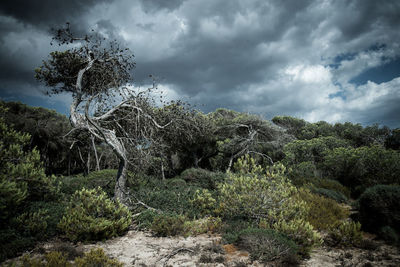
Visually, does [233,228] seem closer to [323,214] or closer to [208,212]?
[208,212]

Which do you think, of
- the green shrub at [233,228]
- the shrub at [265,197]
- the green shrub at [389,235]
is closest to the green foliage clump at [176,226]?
the green shrub at [233,228]

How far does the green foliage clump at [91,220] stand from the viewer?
452 cm

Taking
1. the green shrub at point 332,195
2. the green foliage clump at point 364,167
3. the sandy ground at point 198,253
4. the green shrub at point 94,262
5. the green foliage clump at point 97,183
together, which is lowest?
the sandy ground at point 198,253

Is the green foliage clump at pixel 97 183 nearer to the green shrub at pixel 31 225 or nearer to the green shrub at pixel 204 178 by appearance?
the green shrub at pixel 31 225

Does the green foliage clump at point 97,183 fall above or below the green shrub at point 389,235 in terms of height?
above

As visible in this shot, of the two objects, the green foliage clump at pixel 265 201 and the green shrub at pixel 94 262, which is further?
the green foliage clump at pixel 265 201

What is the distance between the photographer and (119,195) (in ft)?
22.7

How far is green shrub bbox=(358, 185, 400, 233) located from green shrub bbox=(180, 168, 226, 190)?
19.9 ft

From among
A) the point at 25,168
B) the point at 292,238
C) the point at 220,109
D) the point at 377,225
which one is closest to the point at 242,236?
the point at 292,238

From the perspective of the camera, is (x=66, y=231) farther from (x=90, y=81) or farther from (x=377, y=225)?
(x=377, y=225)

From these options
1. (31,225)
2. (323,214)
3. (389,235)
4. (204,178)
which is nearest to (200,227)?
(323,214)

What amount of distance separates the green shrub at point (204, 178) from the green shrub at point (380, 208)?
608 centimetres

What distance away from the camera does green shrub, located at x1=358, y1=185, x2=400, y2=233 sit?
16.0ft

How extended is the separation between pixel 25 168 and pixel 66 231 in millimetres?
1937
